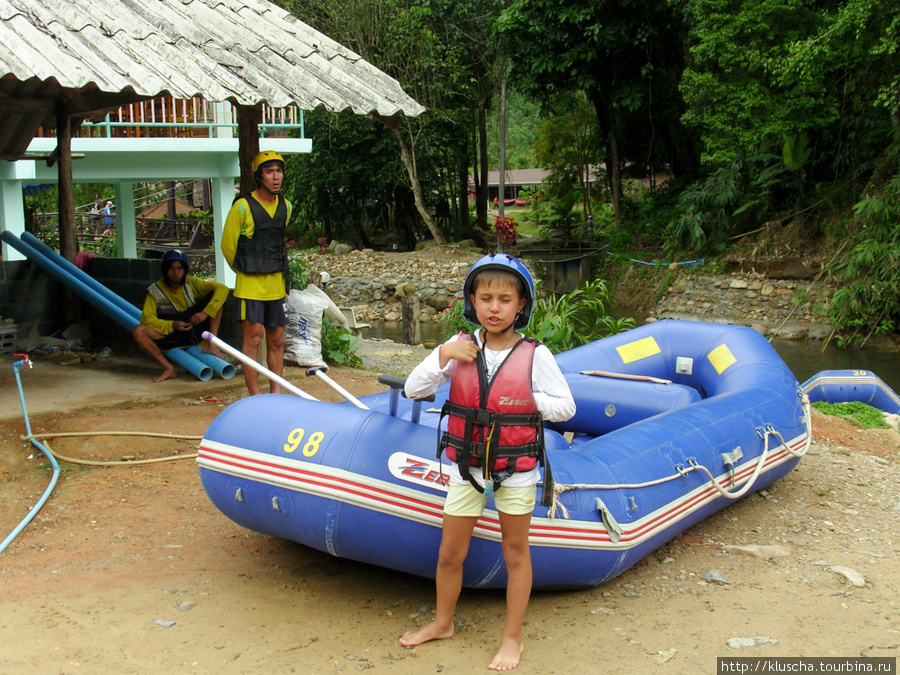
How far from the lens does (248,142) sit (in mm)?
6684

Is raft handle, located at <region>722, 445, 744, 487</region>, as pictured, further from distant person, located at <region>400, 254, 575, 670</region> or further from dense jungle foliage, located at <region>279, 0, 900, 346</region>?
dense jungle foliage, located at <region>279, 0, 900, 346</region>

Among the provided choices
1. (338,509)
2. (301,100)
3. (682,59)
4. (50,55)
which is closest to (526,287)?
(338,509)

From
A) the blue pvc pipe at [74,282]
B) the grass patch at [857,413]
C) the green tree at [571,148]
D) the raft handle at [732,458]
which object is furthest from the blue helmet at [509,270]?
the green tree at [571,148]

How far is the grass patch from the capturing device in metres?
7.53

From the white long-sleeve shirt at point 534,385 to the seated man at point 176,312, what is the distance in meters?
4.26

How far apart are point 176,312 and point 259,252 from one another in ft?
5.41

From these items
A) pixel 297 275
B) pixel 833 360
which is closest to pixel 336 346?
pixel 297 275

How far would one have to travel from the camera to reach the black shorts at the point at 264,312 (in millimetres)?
5781

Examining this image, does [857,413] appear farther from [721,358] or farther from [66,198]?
[66,198]

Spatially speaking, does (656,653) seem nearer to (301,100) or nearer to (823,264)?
(301,100)

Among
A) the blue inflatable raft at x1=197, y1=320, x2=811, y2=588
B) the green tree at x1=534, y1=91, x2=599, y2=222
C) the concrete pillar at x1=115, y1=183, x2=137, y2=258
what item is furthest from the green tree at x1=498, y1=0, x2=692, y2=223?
the blue inflatable raft at x1=197, y1=320, x2=811, y2=588

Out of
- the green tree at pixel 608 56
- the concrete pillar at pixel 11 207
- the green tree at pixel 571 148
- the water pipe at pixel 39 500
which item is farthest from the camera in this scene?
the green tree at pixel 571 148

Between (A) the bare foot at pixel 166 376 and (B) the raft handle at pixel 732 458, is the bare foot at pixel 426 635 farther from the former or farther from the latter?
(A) the bare foot at pixel 166 376

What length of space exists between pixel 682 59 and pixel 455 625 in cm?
2111
